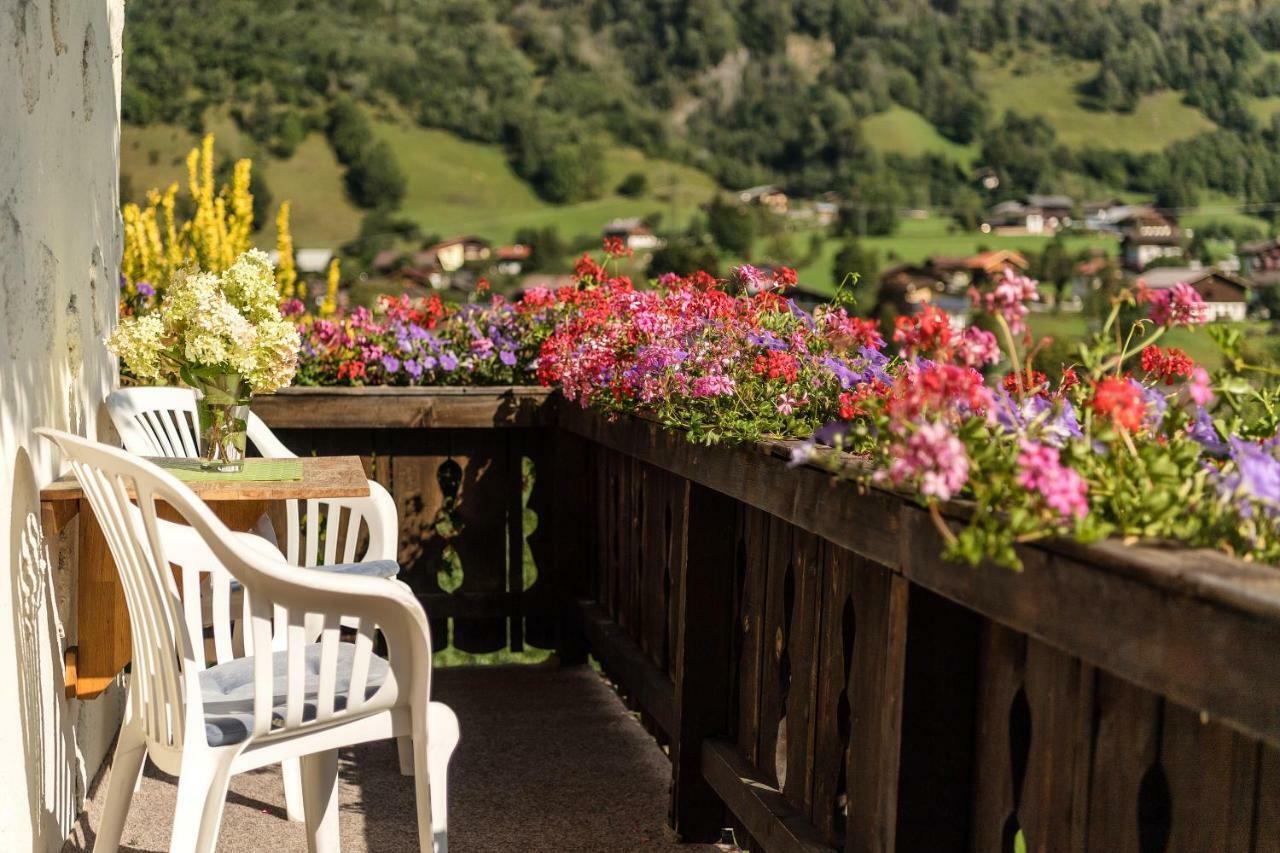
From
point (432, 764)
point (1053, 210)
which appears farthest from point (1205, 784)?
point (1053, 210)

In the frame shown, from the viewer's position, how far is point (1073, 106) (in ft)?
181

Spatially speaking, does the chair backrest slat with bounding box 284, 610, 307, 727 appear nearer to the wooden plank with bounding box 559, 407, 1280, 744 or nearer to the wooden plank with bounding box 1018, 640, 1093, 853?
the wooden plank with bounding box 559, 407, 1280, 744

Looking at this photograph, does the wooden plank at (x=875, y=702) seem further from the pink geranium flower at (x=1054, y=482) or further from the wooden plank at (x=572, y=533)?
the wooden plank at (x=572, y=533)

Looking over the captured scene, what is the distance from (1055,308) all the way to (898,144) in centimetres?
1572

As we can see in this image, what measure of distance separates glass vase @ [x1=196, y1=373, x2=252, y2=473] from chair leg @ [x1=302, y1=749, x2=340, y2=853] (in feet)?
2.29

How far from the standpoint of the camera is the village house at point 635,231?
4568 centimetres

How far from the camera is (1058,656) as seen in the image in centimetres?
145

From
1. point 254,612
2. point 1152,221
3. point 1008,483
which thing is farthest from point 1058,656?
point 1152,221

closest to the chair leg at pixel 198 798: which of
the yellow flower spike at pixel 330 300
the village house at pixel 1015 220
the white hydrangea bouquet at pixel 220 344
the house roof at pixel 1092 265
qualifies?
the white hydrangea bouquet at pixel 220 344

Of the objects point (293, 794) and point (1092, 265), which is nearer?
point (293, 794)

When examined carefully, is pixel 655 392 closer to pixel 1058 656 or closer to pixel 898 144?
pixel 1058 656

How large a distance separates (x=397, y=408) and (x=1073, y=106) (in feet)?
185

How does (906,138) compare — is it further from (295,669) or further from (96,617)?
(295,669)

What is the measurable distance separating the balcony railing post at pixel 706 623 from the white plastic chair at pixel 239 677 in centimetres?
78
